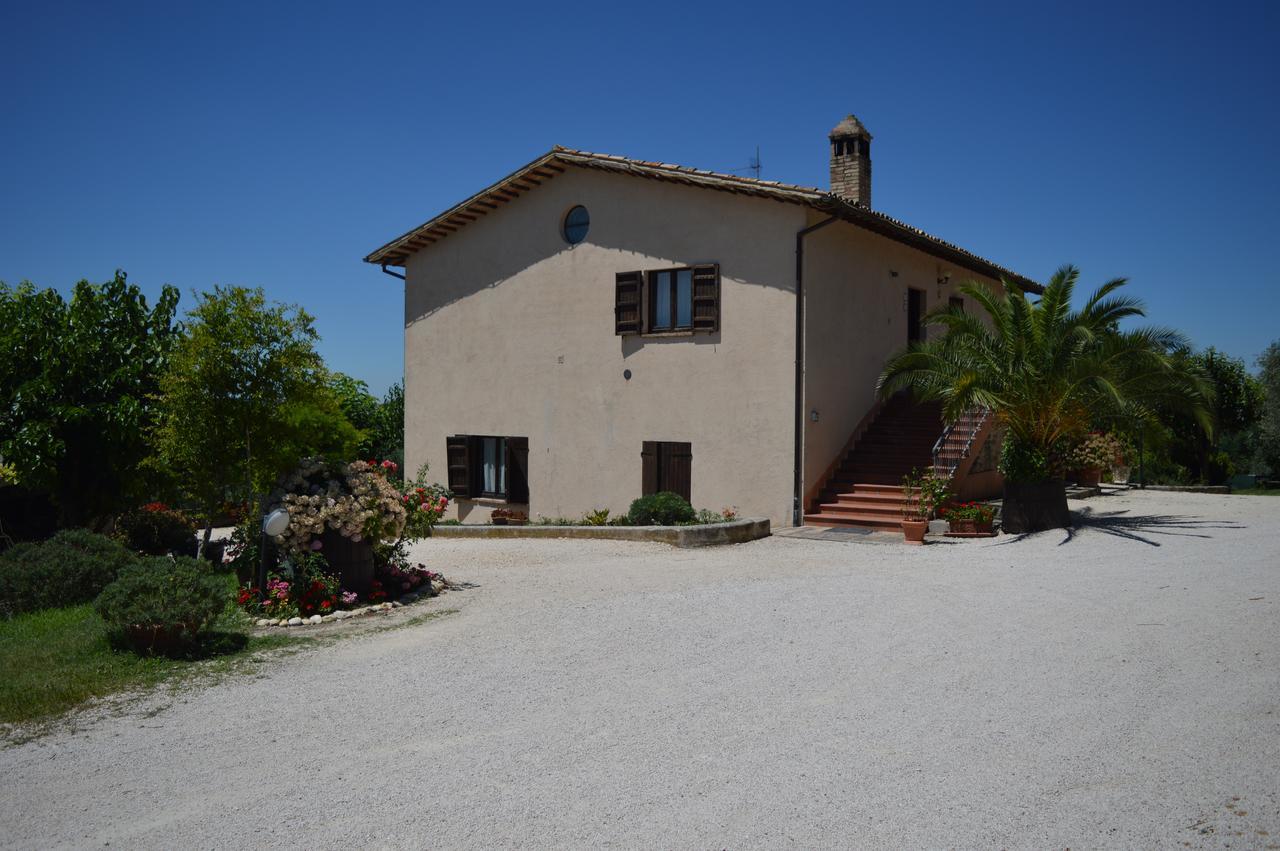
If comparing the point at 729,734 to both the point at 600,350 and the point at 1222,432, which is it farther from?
the point at 1222,432

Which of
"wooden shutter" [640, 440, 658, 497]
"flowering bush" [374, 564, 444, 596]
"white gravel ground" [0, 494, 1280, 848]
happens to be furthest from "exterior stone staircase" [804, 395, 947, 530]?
"flowering bush" [374, 564, 444, 596]

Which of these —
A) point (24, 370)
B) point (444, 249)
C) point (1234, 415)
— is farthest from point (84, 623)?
point (1234, 415)

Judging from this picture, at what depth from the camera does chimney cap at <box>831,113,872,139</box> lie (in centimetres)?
1872

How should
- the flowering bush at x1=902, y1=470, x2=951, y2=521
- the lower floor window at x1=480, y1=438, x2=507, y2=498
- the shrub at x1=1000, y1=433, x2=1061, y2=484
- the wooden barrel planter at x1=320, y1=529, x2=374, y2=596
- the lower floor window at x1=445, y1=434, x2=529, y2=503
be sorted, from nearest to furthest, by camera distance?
the wooden barrel planter at x1=320, y1=529, x2=374, y2=596 < the shrub at x1=1000, y1=433, x2=1061, y2=484 < the flowering bush at x1=902, y1=470, x2=951, y2=521 < the lower floor window at x1=445, y1=434, x2=529, y2=503 < the lower floor window at x1=480, y1=438, x2=507, y2=498

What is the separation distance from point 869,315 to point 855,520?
4.29 m

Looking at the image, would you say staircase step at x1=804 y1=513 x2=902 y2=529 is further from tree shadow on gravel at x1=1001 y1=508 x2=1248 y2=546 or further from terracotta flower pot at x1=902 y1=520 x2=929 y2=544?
tree shadow on gravel at x1=1001 y1=508 x2=1248 y2=546

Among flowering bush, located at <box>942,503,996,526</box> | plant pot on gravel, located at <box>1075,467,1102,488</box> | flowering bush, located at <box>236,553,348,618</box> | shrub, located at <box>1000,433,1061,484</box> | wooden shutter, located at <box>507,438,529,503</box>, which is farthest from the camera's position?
plant pot on gravel, located at <box>1075,467,1102,488</box>

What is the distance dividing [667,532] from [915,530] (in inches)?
136

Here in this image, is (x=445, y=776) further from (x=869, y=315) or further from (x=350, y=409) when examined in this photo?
(x=350, y=409)

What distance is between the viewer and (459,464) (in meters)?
19.0

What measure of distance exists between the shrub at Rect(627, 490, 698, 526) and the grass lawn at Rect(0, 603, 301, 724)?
7137 mm

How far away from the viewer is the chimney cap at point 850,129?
1872 centimetres

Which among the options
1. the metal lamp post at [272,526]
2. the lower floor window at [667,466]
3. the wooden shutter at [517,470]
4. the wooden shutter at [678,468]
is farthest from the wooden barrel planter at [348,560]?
the wooden shutter at [517,470]

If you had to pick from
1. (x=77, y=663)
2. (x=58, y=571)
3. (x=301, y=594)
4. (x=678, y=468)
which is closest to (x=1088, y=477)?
(x=678, y=468)
